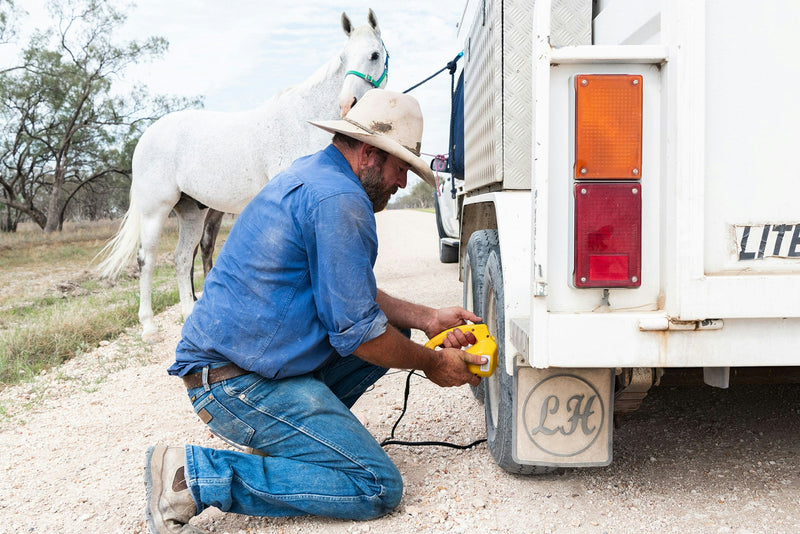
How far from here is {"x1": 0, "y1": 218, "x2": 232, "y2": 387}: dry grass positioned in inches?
235

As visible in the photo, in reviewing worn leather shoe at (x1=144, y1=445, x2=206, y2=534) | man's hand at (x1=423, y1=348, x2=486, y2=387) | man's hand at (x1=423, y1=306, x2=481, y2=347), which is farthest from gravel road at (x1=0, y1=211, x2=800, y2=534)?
man's hand at (x1=423, y1=306, x2=481, y2=347)

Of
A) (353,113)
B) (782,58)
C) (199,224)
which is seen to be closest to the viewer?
(782,58)

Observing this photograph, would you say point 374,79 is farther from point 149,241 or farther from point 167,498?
point 167,498

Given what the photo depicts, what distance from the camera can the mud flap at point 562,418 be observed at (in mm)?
2428

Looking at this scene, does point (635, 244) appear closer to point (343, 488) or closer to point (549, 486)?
point (549, 486)

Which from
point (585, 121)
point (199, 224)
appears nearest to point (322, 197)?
point (585, 121)

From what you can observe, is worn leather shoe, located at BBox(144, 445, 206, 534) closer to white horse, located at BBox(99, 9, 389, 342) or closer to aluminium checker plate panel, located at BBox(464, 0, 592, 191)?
aluminium checker plate panel, located at BBox(464, 0, 592, 191)

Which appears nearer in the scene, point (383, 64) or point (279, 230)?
point (279, 230)

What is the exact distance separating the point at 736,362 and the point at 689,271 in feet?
1.00

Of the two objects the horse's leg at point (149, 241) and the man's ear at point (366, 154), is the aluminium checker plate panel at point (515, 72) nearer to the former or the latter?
the man's ear at point (366, 154)

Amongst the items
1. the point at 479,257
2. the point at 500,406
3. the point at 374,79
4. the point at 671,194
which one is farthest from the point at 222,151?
the point at 671,194

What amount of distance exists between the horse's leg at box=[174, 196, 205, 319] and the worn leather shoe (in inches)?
192

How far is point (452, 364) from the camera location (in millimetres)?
2674

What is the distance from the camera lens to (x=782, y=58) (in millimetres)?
1938
